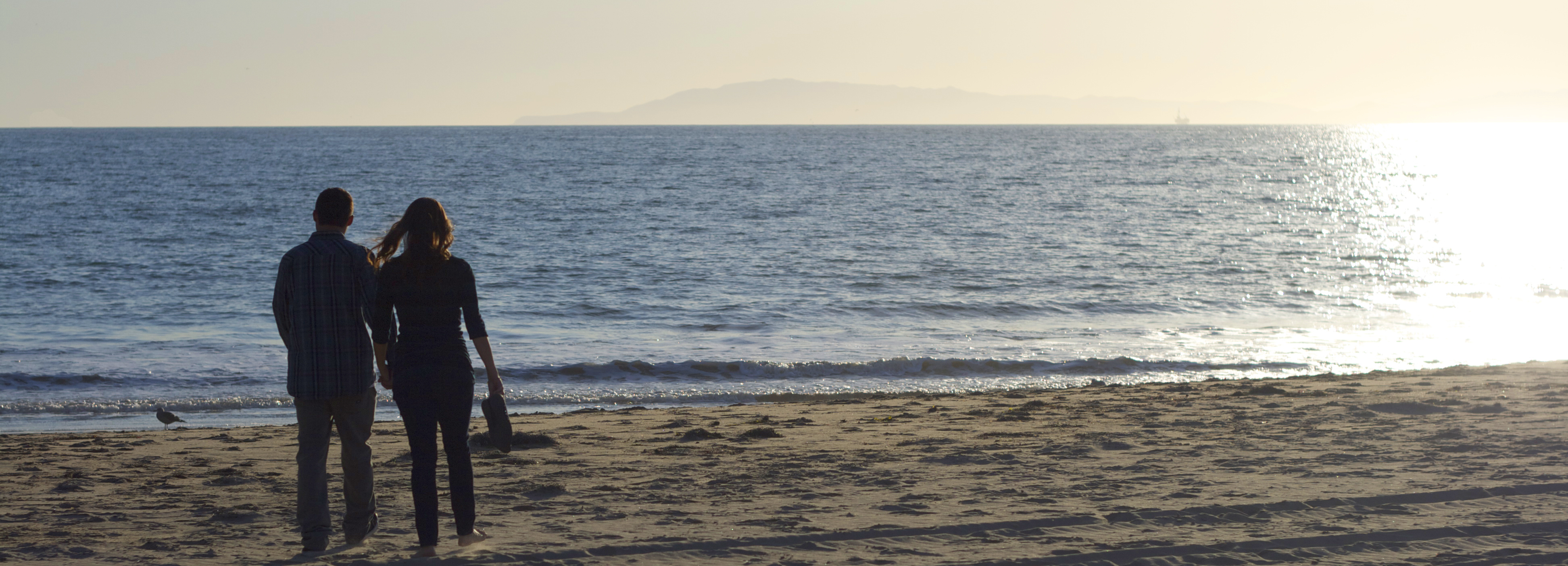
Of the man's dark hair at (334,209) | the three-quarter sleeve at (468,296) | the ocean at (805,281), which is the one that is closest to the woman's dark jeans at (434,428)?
the three-quarter sleeve at (468,296)

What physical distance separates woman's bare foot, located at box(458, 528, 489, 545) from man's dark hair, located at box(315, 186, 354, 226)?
1.45 meters

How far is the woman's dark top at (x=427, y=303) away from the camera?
3980 mm

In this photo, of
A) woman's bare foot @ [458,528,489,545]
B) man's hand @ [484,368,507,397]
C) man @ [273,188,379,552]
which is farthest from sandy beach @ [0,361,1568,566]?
man's hand @ [484,368,507,397]

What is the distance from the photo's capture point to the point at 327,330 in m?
4.20

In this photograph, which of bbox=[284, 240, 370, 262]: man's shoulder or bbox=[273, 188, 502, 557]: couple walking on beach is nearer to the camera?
bbox=[273, 188, 502, 557]: couple walking on beach

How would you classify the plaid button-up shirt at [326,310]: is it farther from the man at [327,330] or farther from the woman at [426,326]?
the woman at [426,326]

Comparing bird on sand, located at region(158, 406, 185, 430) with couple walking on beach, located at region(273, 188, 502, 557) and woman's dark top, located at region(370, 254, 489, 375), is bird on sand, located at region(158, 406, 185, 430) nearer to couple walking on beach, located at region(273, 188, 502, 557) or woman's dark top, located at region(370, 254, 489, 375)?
couple walking on beach, located at region(273, 188, 502, 557)

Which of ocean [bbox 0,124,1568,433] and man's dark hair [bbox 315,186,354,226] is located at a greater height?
man's dark hair [bbox 315,186,354,226]

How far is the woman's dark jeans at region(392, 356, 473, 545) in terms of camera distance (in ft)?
13.2

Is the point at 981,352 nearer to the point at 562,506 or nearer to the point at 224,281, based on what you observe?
the point at 562,506

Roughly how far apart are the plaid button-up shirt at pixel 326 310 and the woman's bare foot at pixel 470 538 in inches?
31.9

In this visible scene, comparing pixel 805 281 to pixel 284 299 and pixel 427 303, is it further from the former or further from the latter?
pixel 427 303

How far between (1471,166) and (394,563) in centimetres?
8873

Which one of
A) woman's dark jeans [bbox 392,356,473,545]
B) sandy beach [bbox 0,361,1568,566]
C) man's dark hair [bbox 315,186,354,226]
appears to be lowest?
sandy beach [bbox 0,361,1568,566]
